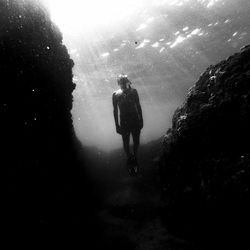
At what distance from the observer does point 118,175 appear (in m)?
8.51

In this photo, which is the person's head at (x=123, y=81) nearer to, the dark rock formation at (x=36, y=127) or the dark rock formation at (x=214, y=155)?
the dark rock formation at (x=36, y=127)

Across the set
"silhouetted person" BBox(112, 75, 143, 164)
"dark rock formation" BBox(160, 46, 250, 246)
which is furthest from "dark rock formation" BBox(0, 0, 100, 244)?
"dark rock formation" BBox(160, 46, 250, 246)

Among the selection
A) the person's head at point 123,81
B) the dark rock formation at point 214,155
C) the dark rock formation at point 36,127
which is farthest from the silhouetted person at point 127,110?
the dark rock formation at point 214,155

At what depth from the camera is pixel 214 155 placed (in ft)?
15.7

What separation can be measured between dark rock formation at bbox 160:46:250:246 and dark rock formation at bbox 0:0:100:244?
220 centimetres

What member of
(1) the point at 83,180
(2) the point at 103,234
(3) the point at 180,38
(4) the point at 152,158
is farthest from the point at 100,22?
(2) the point at 103,234

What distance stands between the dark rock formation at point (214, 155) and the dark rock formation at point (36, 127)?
2.20 metres

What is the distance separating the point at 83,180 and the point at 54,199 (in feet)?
7.15

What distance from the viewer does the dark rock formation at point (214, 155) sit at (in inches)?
156

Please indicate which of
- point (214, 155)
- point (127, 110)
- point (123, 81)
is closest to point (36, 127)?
point (127, 110)

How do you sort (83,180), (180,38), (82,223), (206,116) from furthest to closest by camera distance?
(180,38) → (83,180) → (82,223) → (206,116)

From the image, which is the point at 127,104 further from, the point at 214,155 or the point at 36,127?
the point at 214,155

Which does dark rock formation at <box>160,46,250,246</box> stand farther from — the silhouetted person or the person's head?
the person's head

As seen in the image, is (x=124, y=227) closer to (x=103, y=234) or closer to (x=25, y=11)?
(x=103, y=234)
